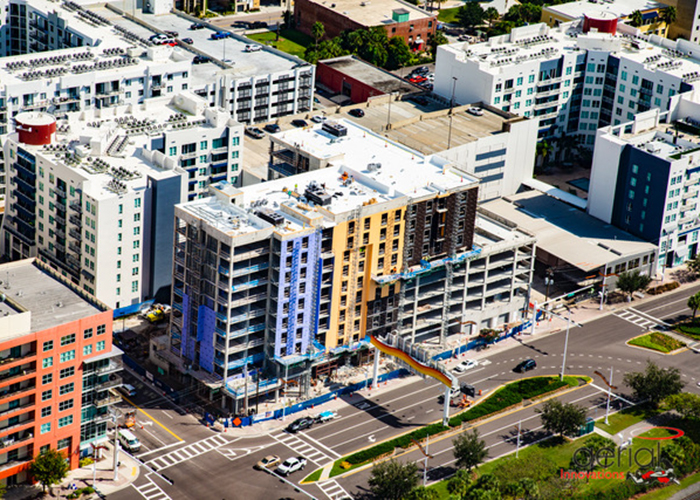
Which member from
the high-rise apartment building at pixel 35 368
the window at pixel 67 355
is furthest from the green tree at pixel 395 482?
the window at pixel 67 355

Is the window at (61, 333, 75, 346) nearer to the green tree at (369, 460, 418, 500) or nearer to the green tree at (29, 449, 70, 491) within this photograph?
the green tree at (29, 449, 70, 491)

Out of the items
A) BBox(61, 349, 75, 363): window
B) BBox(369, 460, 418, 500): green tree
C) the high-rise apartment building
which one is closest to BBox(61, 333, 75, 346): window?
the high-rise apartment building

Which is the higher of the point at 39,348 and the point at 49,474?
the point at 39,348

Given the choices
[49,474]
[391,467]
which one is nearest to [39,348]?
[49,474]

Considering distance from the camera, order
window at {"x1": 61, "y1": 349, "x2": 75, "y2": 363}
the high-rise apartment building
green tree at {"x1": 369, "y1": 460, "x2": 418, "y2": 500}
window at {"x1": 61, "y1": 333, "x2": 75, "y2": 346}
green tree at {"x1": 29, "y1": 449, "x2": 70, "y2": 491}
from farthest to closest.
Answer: green tree at {"x1": 369, "y1": 460, "x2": 418, "y2": 500} < window at {"x1": 61, "y1": 349, "x2": 75, "y2": 363} < window at {"x1": 61, "y1": 333, "x2": 75, "y2": 346} < green tree at {"x1": 29, "y1": 449, "x2": 70, "y2": 491} < the high-rise apartment building

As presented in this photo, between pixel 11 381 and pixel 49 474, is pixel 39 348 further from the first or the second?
pixel 49 474

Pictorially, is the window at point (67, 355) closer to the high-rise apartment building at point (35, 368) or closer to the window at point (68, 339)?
the high-rise apartment building at point (35, 368)

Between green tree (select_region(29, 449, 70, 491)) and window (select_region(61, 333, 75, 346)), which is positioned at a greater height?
window (select_region(61, 333, 75, 346))

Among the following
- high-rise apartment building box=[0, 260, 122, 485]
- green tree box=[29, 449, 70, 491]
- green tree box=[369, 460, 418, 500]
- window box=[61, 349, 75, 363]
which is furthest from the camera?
green tree box=[369, 460, 418, 500]
